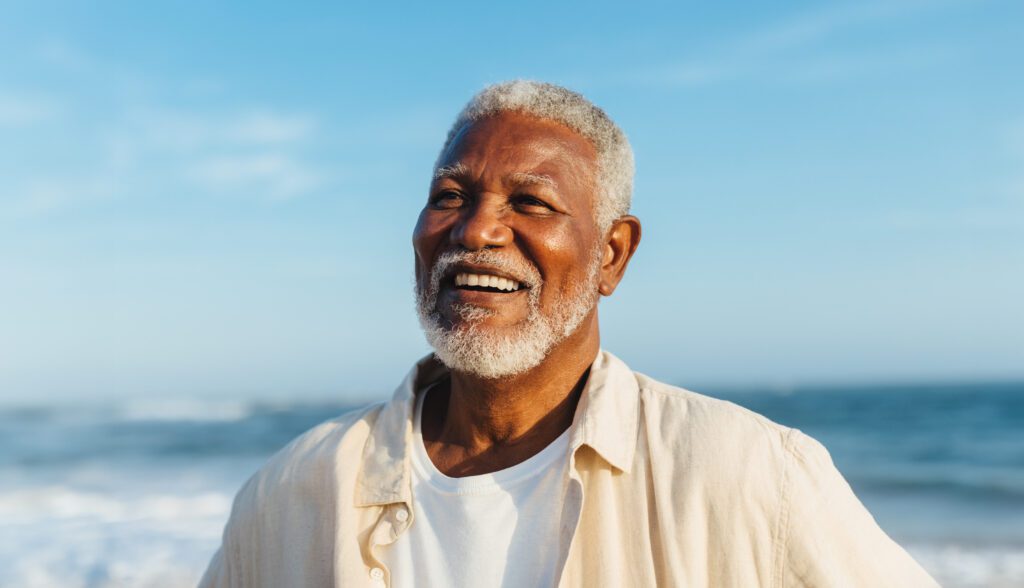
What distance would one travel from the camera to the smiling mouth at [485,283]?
256 centimetres

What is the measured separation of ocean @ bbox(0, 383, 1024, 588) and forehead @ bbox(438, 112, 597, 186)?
638 centimetres

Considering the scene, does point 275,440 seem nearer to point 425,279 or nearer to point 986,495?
point 986,495

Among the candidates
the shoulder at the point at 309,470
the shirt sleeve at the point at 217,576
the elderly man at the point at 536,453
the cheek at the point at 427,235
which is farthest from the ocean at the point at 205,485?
the cheek at the point at 427,235

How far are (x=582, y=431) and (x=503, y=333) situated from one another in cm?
36

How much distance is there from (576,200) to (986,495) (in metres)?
13.1

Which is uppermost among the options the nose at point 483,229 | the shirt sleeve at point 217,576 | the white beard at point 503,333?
the nose at point 483,229

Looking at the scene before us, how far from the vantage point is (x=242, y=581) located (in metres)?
2.57

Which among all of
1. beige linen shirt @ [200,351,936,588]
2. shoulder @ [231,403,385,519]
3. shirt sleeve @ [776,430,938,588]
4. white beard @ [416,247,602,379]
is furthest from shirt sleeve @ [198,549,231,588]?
shirt sleeve @ [776,430,938,588]

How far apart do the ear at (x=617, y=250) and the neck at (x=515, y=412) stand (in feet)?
0.55

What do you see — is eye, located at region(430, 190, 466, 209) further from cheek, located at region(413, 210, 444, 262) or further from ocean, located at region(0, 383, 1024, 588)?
ocean, located at region(0, 383, 1024, 588)

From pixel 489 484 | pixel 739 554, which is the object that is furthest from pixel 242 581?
pixel 739 554

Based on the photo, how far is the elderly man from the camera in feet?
7.13

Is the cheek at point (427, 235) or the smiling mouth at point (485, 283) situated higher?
the cheek at point (427, 235)

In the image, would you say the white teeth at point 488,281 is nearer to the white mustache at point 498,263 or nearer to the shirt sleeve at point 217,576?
the white mustache at point 498,263
